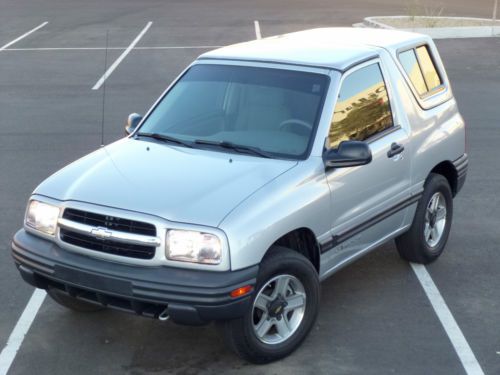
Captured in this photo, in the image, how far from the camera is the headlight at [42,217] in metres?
5.64

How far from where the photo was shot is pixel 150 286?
5.16 m

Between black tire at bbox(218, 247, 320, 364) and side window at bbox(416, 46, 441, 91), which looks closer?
black tire at bbox(218, 247, 320, 364)

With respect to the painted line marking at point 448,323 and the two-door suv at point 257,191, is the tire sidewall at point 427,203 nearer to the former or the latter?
the two-door suv at point 257,191

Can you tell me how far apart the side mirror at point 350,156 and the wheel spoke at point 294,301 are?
2.94 ft

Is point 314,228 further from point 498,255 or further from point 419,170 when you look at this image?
point 498,255

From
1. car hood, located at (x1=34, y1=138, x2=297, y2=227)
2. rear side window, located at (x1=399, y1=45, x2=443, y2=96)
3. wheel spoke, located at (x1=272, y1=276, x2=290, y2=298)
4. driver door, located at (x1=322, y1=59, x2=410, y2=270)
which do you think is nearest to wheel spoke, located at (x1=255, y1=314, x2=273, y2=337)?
wheel spoke, located at (x1=272, y1=276, x2=290, y2=298)

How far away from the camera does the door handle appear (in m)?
6.55

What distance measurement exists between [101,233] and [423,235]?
9.93ft

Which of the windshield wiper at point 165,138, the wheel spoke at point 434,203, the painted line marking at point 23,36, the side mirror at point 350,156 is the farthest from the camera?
the painted line marking at point 23,36

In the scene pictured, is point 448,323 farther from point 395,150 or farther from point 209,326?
point 209,326

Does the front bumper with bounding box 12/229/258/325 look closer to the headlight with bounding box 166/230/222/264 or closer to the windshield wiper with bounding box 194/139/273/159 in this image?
the headlight with bounding box 166/230/222/264

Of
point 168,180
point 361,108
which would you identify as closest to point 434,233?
point 361,108

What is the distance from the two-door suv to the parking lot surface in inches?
10.9

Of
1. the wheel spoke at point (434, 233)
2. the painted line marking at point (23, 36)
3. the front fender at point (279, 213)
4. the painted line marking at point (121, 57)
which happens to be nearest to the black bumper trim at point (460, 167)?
the wheel spoke at point (434, 233)
